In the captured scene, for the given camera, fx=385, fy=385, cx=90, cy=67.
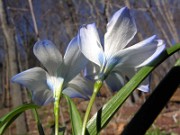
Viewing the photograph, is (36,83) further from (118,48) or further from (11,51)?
(11,51)

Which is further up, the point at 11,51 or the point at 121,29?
the point at 121,29

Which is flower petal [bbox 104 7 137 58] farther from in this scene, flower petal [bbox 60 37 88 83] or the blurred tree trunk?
the blurred tree trunk

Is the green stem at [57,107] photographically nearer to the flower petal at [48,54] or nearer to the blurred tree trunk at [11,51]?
the flower petal at [48,54]

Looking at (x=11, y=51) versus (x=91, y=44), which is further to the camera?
(x=11, y=51)

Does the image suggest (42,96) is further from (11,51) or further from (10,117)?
(11,51)

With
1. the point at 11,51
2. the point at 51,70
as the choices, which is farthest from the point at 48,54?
the point at 11,51

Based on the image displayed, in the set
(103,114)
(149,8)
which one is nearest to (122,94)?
(103,114)
